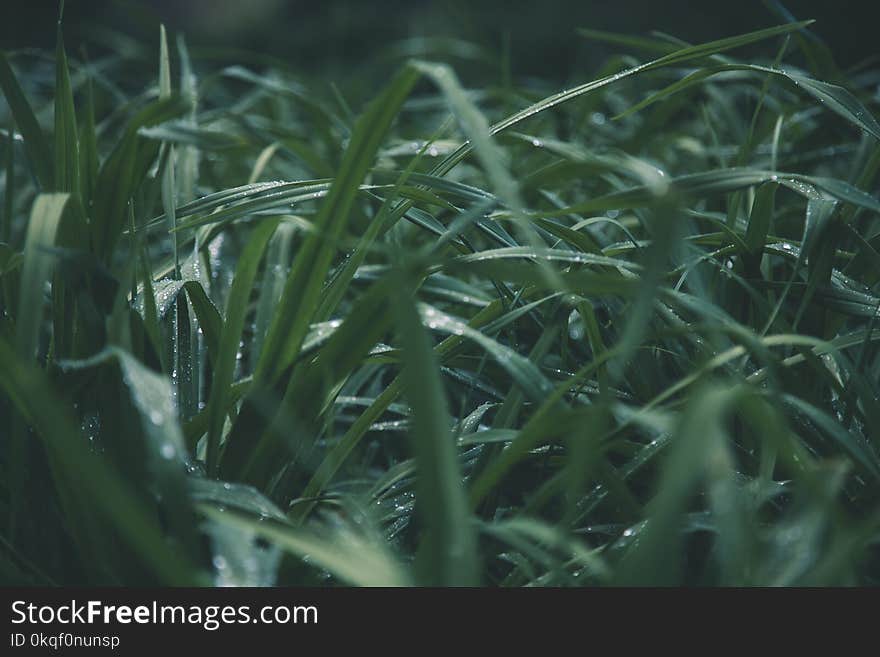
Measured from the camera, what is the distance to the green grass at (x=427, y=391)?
1.34 ft

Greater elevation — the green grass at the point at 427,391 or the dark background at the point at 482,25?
the dark background at the point at 482,25

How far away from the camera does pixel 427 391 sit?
0.40 m

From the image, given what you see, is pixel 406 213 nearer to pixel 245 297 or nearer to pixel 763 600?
pixel 245 297

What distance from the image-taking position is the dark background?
3.14 m

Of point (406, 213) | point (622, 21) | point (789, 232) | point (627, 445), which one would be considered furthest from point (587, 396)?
point (622, 21)

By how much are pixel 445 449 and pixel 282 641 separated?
16cm

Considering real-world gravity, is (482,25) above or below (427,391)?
above

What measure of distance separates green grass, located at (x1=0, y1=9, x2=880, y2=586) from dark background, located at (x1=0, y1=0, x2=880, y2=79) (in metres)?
2.34

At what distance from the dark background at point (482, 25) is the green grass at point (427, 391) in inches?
92.2

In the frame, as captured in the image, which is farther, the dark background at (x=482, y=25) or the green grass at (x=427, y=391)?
the dark background at (x=482, y=25)

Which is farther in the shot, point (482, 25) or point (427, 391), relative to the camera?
point (482, 25)

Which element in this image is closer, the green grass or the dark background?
the green grass

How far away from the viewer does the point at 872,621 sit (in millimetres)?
467

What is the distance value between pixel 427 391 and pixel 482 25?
3692mm
